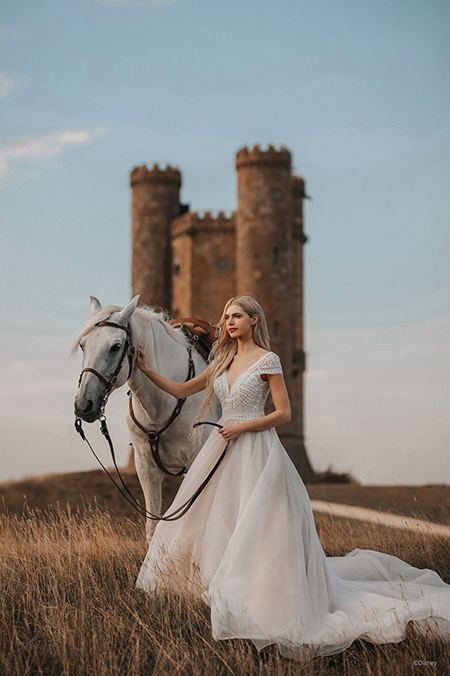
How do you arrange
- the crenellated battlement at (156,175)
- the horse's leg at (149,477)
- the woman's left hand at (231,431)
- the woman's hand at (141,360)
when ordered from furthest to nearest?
the crenellated battlement at (156,175)
the horse's leg at (149,477)
the woman's hand at (141,360)
the woman's left hand at (231,431)

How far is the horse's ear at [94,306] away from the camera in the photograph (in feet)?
18.0

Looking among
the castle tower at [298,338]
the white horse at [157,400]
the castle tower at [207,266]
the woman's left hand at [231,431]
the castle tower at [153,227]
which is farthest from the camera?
the castle tower at [153,227]

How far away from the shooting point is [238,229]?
105 feet

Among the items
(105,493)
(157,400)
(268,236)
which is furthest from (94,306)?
(268,236)

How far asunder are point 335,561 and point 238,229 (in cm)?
2689

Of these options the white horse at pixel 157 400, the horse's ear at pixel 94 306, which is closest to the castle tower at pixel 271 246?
the white horse at pixel 157 400

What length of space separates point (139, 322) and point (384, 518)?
6.25 metres

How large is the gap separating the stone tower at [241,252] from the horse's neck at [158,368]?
21602 millimetres

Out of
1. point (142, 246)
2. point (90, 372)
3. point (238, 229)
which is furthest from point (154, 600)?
point (142, 246)

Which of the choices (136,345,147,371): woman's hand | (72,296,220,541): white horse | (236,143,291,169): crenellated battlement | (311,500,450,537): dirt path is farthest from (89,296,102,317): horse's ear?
(236,143,291,169): crenellated battlement

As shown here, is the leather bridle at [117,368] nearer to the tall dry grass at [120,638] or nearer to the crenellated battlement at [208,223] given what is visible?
the tall dry grass at [120,638]

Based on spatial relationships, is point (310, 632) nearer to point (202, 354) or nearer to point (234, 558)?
point (234, 558)

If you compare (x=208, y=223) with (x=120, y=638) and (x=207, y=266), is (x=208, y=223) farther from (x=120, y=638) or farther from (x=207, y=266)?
(x=120, y=638)

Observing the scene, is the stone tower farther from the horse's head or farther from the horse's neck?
the horse's head
